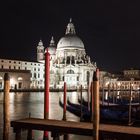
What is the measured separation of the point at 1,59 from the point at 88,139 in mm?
55128

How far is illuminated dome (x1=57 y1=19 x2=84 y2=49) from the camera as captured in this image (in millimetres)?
72812

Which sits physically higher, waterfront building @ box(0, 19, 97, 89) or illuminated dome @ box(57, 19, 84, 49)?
illuminated dome @ box(57, 19, 84, 49)

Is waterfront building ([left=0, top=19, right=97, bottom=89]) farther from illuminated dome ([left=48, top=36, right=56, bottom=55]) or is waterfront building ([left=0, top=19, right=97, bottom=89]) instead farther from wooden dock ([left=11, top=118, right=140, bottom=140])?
wooden dock ([left=11, top=118, right=140, bottom=140])

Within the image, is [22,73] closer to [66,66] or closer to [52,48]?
[66,66]

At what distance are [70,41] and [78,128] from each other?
67.3 meters

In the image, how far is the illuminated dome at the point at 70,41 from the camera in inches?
2867

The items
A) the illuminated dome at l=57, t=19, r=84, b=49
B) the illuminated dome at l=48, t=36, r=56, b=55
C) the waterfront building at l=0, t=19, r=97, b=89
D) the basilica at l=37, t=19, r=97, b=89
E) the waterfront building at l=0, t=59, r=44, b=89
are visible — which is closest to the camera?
the waterfront building at l=0, t=59, r=44, b=89

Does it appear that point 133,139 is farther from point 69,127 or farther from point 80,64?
point 80,64

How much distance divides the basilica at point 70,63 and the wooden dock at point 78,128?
196 feet

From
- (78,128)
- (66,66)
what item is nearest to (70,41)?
(66,66)

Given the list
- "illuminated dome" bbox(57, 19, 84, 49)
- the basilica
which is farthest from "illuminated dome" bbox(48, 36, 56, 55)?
"illuminated dome" bbox(57, 19, 84, 49)

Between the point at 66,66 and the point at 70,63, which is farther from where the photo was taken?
the point at 70,63

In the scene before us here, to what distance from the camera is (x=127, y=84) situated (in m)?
78.4

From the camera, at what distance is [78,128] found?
→ 6145mm
